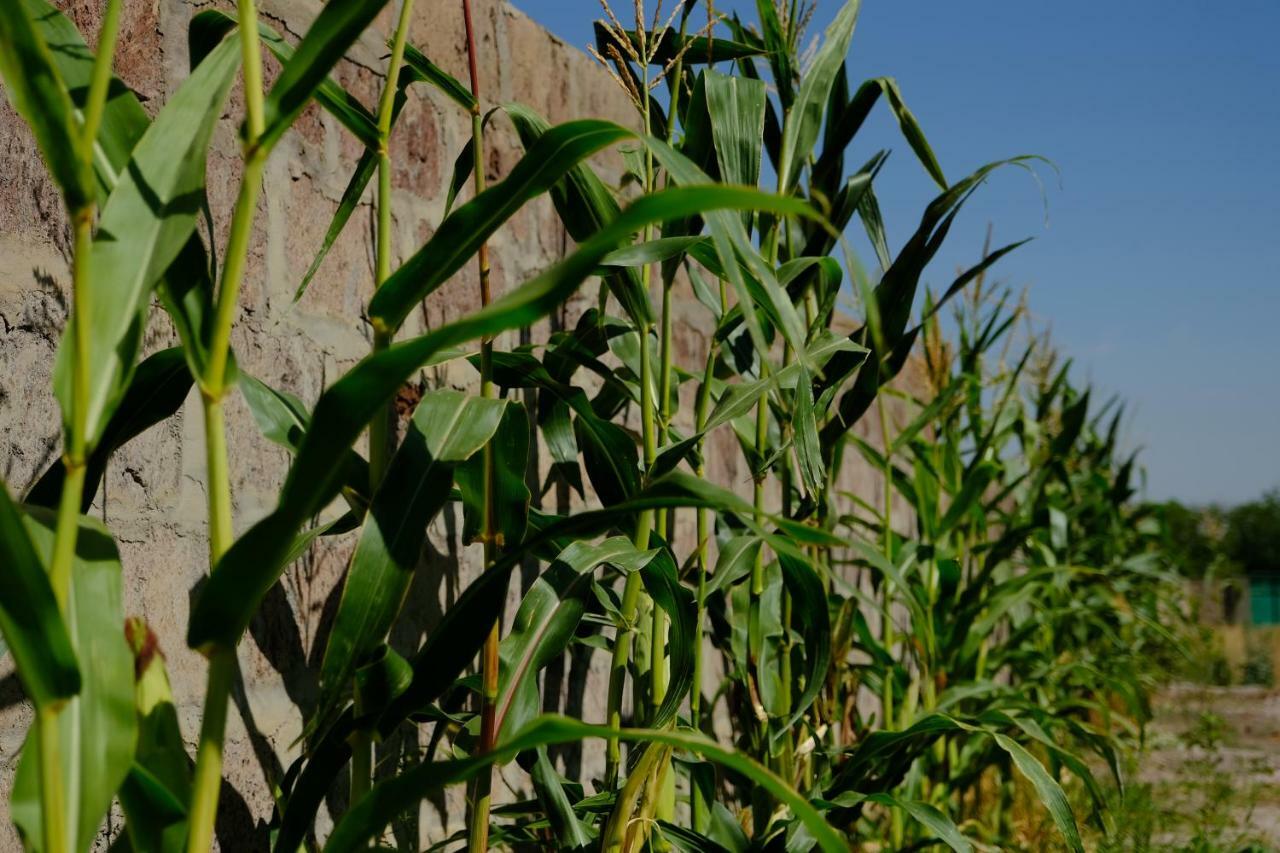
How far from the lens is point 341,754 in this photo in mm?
849

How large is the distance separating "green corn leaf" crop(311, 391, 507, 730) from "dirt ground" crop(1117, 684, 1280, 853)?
2346mm

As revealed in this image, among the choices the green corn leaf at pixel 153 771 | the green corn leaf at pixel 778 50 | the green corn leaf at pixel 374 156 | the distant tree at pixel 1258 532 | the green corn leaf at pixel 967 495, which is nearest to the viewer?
the green corn leaf at pixel 153 771

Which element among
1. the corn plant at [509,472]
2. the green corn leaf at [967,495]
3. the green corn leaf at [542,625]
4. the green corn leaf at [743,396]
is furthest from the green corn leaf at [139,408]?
the green corn leaf at [967,495]

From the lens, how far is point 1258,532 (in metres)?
29.2

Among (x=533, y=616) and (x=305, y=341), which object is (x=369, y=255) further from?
(x=533, y=616)

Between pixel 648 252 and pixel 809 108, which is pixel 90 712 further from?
pixel 809 108

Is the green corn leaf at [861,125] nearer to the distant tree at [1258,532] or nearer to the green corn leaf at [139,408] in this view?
the green corn leaf at [139,408]

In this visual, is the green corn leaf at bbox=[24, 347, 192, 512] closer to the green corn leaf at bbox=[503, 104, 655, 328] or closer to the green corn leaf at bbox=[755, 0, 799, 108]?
the green corn leaf at bbox=[503, 104, 655, 328]

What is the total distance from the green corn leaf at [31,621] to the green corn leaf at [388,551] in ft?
0.61

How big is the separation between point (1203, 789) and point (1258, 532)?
2958 centimetres

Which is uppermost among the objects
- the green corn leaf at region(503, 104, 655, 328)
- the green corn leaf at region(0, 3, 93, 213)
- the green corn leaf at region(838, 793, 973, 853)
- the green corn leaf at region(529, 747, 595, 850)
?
the green corn leaf at region(503, 104, 655, 328)

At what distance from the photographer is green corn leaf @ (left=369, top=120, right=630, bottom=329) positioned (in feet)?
2.27

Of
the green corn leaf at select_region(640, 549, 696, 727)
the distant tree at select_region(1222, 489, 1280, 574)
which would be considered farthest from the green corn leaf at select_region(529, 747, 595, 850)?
the distant tree at select_region(1222, 489, 1280, 574)

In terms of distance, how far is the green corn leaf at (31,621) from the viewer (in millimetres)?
543
